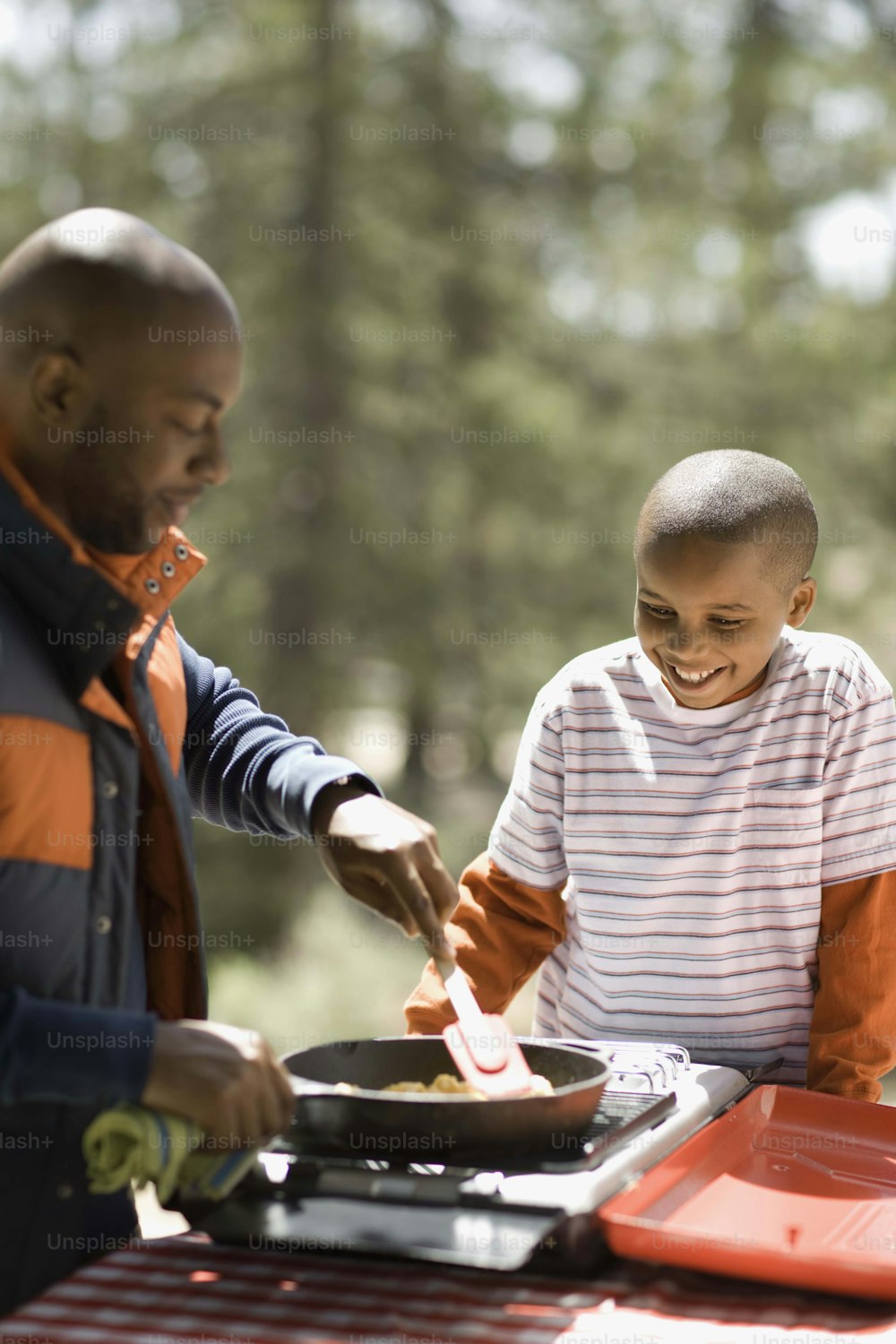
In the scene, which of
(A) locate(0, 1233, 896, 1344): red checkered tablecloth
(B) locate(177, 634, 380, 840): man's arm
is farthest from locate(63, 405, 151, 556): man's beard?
(A) locate(0, 1233, 896, 1344): red checkered tablecloth

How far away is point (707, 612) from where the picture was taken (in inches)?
73.5

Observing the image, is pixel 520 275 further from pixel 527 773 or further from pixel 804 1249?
pixel 804 1249

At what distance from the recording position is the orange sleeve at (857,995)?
1817mm

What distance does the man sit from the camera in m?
1.21

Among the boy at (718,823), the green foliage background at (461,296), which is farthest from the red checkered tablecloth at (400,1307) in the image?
the green foliage background at (461,296)

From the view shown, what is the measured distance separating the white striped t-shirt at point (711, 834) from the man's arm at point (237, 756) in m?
0.48

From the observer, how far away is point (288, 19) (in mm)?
6770

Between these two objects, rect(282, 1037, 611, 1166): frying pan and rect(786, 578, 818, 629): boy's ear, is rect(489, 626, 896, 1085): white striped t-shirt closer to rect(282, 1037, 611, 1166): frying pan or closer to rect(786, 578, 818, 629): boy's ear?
rect(786, 578, 818, 629): boy's ear

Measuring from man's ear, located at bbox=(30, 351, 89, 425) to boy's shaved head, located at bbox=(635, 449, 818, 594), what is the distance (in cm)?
87

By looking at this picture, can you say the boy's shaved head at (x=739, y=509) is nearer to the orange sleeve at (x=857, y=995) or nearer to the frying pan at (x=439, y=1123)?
the orange sleeve at (x=857, y=995)

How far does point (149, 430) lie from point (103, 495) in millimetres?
76

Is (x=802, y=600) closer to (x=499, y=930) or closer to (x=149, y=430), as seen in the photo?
(x=499, y=930)

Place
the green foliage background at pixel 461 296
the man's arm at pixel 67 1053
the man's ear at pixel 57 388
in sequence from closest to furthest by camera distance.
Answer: the man's arm at pixel 67 1053 → the man's ear at pixel 57 388 → the green foliage background at pixel 461 296

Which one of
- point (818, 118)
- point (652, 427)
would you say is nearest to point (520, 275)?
point (652, 427)
